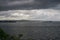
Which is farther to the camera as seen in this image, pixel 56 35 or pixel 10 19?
pixel 10 19

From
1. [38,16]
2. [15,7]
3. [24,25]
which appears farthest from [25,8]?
[24,25]

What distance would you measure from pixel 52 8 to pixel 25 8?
64 cm

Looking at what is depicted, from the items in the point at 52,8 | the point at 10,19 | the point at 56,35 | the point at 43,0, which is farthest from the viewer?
the point at 43,0

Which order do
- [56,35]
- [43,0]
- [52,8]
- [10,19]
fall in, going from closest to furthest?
[56,35] < [10,19] < [52,8] < [43,0]

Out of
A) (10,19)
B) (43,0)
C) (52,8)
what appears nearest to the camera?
(10,19)

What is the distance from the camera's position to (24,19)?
4.13m

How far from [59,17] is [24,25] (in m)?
0.78

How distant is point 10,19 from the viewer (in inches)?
162

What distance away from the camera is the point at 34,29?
3.85 metres

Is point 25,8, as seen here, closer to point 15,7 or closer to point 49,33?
point 15,7

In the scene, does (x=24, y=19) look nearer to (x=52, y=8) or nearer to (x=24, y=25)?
→ (x=24, y=25)

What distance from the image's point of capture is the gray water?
377 centimetres

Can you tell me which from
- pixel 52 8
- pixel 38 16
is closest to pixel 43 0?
pixel 52 8

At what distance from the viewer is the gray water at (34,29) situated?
3.77 meters
